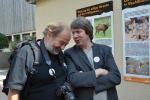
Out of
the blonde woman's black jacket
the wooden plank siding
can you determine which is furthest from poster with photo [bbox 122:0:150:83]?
the wooden plank siding

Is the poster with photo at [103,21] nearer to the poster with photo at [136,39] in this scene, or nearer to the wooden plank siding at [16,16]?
the poster with photo at [136,39]

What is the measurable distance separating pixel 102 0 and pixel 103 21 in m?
0.39

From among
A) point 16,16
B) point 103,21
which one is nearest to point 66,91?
point 103,21

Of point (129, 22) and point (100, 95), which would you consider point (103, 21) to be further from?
point (100, 95)

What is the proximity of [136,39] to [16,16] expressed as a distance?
17118 millimetres

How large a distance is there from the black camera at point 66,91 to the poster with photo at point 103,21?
2958 mm

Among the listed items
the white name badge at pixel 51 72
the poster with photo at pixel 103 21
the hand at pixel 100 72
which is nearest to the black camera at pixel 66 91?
the white name badge at pixel 51 72

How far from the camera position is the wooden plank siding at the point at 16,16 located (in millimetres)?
19922

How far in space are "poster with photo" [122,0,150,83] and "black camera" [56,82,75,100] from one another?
236 centimetres

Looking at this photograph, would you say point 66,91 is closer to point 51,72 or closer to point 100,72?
point 51,72

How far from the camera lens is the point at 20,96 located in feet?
9.62

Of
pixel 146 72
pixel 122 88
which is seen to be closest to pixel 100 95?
pixel 146 72

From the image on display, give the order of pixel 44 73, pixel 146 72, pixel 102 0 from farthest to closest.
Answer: pixel 102 0 < pixel 146 72 < pixel 44 73

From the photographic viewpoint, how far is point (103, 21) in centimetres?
611
